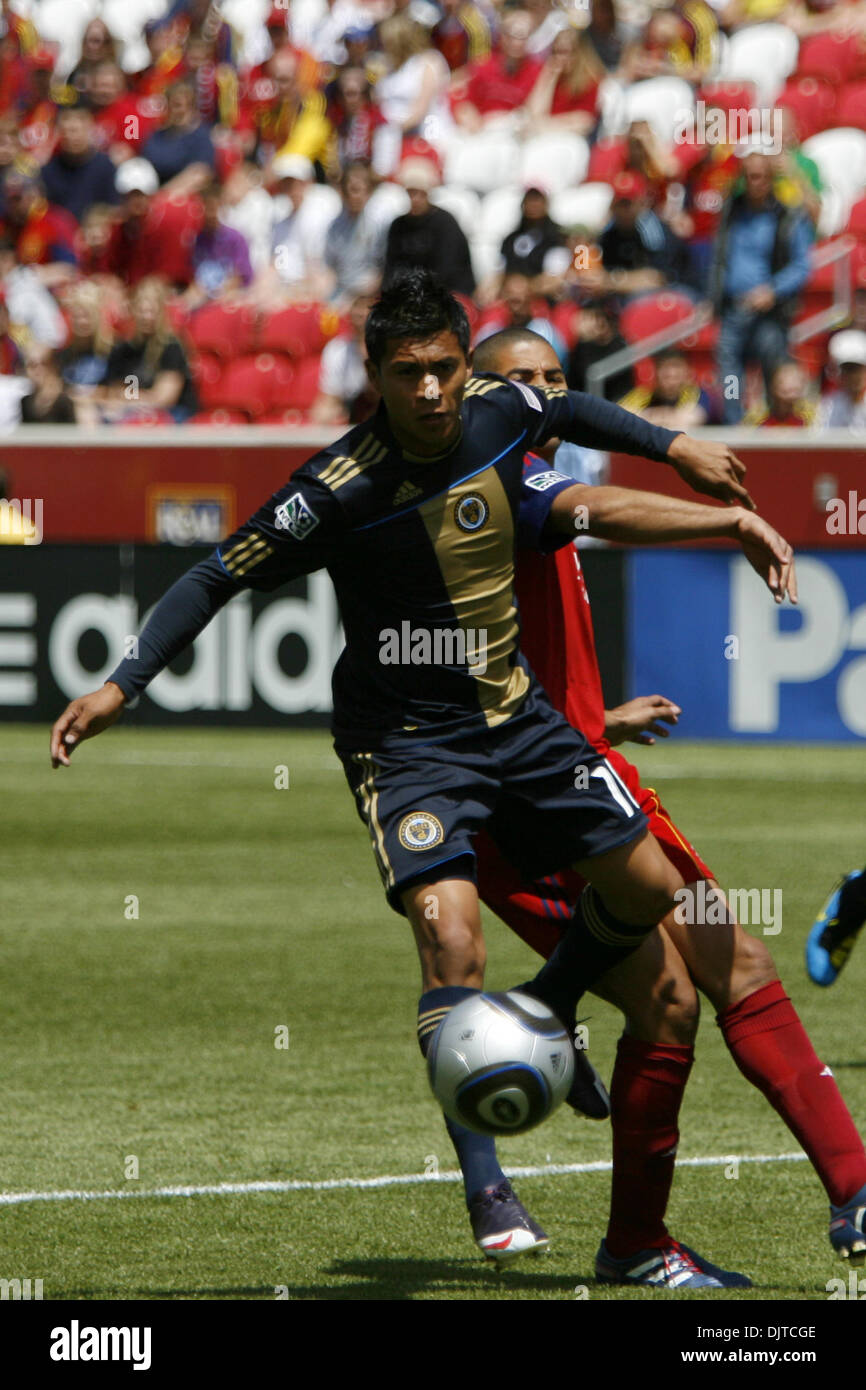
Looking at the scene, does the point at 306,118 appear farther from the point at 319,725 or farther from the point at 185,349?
the point at 319,725

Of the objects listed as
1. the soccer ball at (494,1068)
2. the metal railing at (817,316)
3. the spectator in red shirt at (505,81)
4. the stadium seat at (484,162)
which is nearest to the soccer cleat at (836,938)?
the soccer ball at (494,1068)

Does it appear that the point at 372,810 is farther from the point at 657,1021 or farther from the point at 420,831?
the point at 657,1021

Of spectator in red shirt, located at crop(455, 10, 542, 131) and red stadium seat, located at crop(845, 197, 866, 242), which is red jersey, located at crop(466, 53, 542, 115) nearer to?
spectator in red shirt, located at crop(455, 10, 542, 131)

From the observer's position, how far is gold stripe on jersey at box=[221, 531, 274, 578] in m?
4.79

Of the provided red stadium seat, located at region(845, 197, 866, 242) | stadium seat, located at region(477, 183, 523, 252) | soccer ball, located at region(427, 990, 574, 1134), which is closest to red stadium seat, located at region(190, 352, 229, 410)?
stadium seat, located at region(477, 183, 523, 252)

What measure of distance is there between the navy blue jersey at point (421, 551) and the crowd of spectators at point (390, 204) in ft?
37.4

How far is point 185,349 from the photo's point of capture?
760 inches

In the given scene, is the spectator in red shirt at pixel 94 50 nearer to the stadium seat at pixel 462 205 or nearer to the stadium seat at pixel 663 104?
the stadium seat at pixel 462 205

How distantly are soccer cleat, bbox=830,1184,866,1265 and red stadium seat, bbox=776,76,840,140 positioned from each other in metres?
16.3

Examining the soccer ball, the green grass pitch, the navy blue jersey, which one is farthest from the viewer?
the green grass pitch

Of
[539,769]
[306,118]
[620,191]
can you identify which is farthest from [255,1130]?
[306,118]

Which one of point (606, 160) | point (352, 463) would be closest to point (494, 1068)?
point (352, 463)

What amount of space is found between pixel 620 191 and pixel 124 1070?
1268 centimetres

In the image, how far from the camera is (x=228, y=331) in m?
19.8
